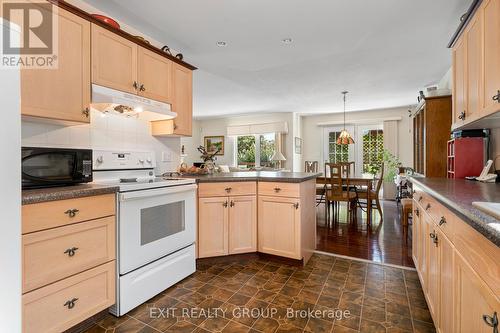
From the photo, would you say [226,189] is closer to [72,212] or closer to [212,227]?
[212,227]

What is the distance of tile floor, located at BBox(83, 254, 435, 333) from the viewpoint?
1559 mm

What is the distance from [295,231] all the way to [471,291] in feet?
5.08

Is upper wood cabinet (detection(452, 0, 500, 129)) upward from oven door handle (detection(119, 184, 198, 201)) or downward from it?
upward

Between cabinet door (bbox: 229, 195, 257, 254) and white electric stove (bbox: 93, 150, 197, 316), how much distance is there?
1.34 feet

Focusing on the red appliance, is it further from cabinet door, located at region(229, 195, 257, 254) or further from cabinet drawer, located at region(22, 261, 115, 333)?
cabinet drawer, located at region(22, 261, 115, 333)

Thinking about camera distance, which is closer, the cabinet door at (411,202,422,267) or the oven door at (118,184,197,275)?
the oven door at (118,184,197,275)

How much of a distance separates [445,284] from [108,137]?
2534mm

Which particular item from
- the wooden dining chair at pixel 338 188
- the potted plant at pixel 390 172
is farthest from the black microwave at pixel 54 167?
the potted plant at pixel 390 172

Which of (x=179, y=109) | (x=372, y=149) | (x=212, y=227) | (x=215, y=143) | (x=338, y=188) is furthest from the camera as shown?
(x=215, y=143)

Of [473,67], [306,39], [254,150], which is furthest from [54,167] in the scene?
[254,150]

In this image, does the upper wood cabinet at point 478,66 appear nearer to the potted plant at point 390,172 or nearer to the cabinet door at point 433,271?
the cabinet door at point 433,271

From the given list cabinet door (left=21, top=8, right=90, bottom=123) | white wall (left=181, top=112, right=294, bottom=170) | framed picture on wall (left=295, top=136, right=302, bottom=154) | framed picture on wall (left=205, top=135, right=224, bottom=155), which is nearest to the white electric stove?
cabinet door (left=21, top=8, right=90, bottom=123)

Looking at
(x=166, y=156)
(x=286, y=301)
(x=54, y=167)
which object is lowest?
(x=286, y=301)

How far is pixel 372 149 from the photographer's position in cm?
660
